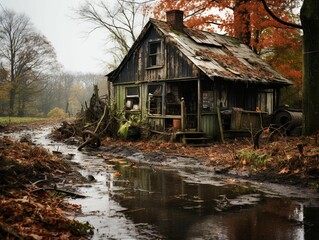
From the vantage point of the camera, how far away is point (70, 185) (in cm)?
891

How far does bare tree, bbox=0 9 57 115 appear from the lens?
49.2 m

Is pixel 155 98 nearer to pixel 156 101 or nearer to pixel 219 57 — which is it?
pixel 156 101

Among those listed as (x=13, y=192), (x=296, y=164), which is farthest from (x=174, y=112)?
(x=13, y=192)

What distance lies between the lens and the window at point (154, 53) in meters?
20.5

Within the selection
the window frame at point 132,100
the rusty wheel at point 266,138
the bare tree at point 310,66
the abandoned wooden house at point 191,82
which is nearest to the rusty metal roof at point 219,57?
the abandoned wooden house at point 191,82

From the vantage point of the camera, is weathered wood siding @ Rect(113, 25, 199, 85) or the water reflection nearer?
the water reflection

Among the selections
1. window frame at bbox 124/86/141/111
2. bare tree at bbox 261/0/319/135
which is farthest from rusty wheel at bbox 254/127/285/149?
window frame at bbox 124/86/141/111

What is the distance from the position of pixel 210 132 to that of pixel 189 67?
11.7 feet

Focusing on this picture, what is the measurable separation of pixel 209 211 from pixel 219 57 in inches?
559

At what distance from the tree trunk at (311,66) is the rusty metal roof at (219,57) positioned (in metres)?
4.83

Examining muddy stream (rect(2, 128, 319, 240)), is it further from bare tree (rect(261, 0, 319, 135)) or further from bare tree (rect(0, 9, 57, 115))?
bare tree (rect(0, 9, 57, 115))

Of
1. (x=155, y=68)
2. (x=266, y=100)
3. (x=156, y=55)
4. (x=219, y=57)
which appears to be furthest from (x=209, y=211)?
(x=266, y=100)

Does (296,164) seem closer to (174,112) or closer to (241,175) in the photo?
(241,175)

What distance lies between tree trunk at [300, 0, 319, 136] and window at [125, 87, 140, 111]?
11.2 metres
